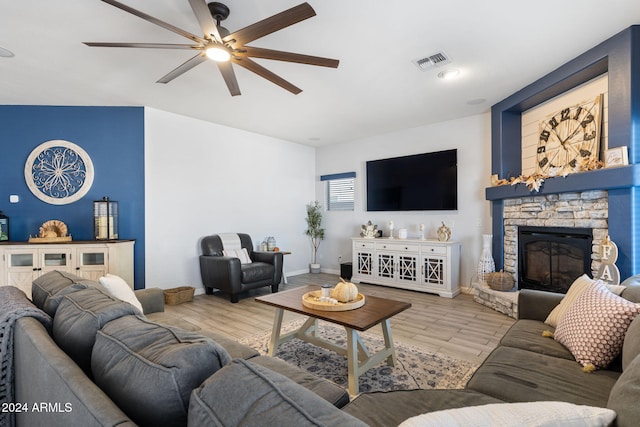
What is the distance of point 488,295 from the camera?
12.8ft

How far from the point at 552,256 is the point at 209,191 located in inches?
185

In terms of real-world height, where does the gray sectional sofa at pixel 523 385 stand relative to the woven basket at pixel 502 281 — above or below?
above

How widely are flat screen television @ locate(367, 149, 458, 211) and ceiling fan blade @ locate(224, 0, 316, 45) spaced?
3.67 m

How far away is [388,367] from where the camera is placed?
239 centimetres

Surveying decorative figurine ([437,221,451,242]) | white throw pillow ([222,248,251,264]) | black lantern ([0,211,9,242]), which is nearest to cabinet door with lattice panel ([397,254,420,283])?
decorative figurine ([437,221,451,242])

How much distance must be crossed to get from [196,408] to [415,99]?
4.11 m

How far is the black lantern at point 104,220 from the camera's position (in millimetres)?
3941

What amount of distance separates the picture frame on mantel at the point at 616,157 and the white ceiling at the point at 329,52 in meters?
0.97

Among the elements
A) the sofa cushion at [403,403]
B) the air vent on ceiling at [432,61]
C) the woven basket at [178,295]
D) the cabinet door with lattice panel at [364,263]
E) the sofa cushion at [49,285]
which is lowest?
the woven basket at [178,295]

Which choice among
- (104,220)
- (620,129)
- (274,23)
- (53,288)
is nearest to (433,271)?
(620,129)

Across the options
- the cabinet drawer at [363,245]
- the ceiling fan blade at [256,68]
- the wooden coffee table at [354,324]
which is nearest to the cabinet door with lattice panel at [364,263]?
the cabinet drawer at [363,245]

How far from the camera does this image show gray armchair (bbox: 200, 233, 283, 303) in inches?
166

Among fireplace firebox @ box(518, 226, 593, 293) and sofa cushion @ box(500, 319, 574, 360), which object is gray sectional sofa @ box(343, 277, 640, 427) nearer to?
sofa cushion @ box(500, 319, 574, 360)

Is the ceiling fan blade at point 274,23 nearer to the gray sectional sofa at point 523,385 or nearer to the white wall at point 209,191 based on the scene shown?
the gray sectional sofa at point 523,385
